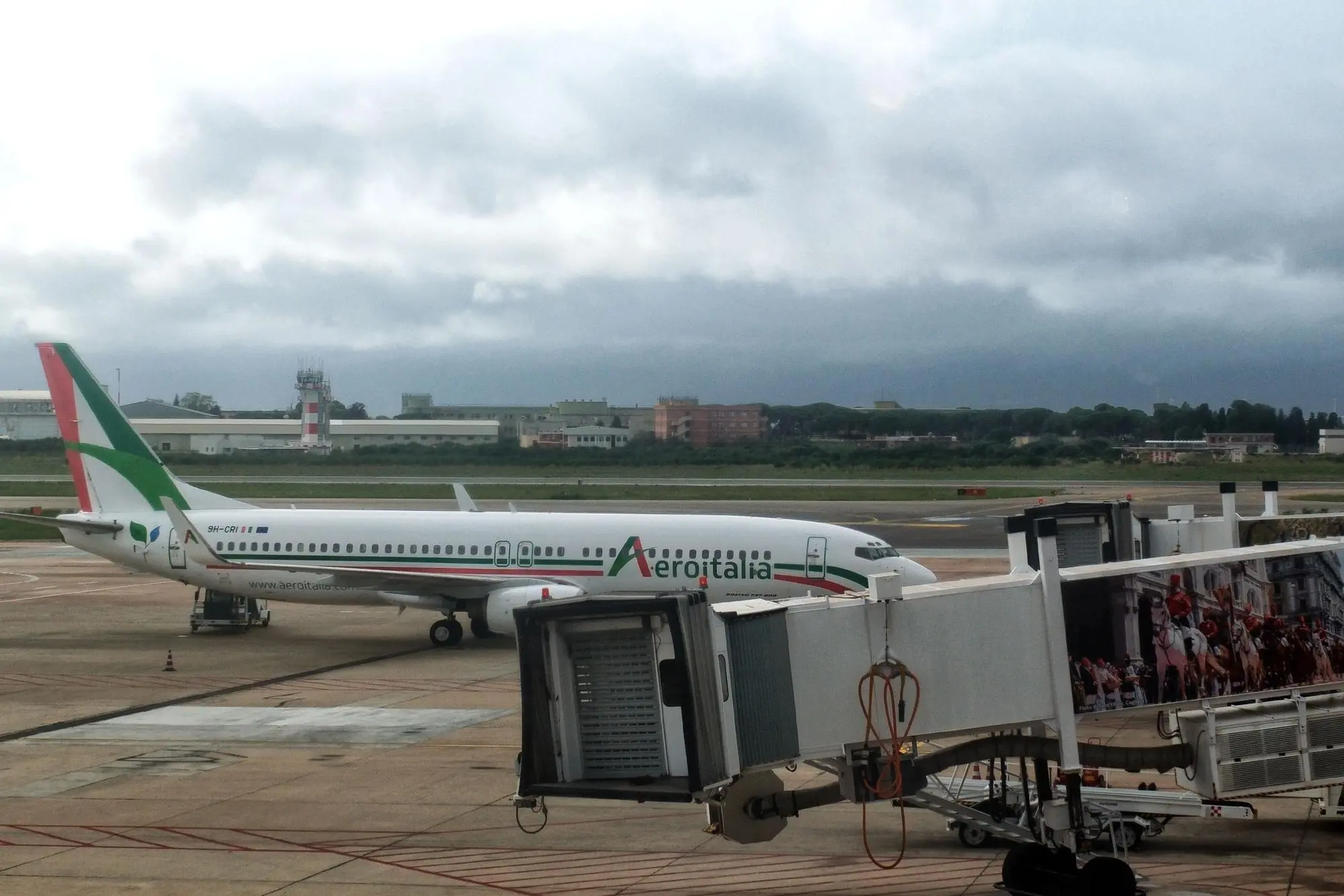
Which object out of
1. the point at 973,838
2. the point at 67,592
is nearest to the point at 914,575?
the point at 973,838

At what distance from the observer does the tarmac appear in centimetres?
1552

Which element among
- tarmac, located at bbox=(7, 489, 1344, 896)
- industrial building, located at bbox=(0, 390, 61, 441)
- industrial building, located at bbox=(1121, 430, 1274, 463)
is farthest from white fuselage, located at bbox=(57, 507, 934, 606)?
industrial building, located at bbox=(0, 390, 61, 441)

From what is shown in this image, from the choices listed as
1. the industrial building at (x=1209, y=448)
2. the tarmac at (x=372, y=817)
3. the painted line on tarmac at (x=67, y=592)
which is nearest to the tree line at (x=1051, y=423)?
the industrial building at (x=1209, y=448)

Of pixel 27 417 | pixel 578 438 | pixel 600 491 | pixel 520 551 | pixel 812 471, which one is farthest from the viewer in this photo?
pixel 27 417

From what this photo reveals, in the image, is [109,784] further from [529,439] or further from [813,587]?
[529,439]

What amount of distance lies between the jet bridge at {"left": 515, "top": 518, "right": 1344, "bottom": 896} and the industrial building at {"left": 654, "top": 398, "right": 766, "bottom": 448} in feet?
312

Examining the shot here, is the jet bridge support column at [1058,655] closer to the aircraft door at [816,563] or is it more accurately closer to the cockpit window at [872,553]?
the aircraft door at [816,563]

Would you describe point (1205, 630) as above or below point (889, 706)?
above

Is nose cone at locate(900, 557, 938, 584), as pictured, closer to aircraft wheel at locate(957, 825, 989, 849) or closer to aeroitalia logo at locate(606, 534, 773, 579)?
aeroitalia logo at locate(606, 534, 773, 579)

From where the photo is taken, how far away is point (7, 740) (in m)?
24.6

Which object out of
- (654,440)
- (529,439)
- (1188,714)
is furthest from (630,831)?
(529,439)

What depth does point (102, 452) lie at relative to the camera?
133 ft

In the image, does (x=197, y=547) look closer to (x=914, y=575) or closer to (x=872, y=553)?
(x=872, y=553)

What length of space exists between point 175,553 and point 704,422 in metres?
74.1
